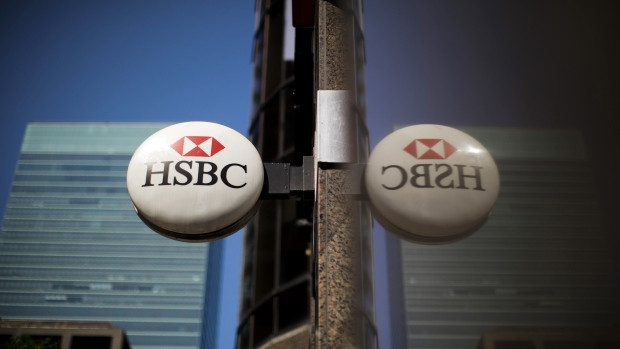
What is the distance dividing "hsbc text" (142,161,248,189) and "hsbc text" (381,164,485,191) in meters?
0.74

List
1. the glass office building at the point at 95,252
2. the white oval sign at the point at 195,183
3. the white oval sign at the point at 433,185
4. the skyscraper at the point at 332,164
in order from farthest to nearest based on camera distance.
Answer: the glass office building at the point at 95,252 < the white oval sign at the point at 195,183 < the white oval sign at the point at 433,185 < the skyscraper at the point at 332,164

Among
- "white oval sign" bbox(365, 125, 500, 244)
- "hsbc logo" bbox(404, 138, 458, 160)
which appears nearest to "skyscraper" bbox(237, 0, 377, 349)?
"white oval sign" bbox(365, 125, 500, 244)

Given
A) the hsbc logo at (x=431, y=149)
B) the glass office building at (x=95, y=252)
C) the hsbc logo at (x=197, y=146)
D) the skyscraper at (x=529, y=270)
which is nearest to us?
the skyscraper at (x=529, y=270)

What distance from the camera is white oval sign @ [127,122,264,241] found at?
272cm

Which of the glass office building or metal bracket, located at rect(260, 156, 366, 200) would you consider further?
the glass office building

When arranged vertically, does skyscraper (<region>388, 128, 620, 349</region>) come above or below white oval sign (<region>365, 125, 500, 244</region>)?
below

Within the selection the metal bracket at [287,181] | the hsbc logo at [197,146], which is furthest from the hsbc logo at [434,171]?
the hsbc logo at [197,146]

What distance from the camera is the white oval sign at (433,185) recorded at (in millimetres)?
2367

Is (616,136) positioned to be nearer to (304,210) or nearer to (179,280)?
(304,210)

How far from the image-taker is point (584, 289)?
1.51m

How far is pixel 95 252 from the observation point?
83688mm

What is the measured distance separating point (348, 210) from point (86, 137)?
91.1 meters

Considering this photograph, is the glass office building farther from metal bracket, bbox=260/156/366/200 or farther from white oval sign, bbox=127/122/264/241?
metal bracket, bbox=260/156/366/200

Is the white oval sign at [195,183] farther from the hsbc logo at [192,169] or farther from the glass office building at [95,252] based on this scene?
the glass office building at [95,252]
